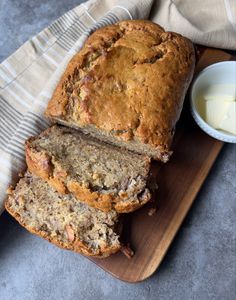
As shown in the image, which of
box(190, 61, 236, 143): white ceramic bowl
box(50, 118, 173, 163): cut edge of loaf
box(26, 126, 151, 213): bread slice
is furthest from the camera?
box(190, 61, 236, 143): white ceramic bowl

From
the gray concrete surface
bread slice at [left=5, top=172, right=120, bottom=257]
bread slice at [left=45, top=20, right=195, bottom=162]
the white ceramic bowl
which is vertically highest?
bread slice at [left=45, top=20, right=195, bottom=162]

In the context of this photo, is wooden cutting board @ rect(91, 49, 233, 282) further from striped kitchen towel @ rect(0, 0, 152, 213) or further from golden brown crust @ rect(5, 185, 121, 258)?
striped kitchen towel @ rect(0, 0, 152, 213)

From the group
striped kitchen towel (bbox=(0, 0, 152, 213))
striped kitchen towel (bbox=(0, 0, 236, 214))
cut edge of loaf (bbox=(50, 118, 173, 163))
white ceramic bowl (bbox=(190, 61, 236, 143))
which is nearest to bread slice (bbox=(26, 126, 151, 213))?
cut edge of loaf (bbox=(50, 118, 173, 163))

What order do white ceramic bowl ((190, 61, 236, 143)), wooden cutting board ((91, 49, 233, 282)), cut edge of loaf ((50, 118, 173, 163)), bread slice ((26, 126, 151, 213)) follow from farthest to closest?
white ceramic bowl ((190, 61, 236, 143)) < wooden cutting board ((91, 49, 233, 282)) < cut edge of loaf ((50, 118, 173, 163)) < bread slice ((26, 126, 151, 213))

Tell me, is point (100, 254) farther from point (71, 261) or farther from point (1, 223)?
point (1, 223)

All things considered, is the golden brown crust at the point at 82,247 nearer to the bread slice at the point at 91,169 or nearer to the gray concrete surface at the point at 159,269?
the bread slice at the point at 91,169

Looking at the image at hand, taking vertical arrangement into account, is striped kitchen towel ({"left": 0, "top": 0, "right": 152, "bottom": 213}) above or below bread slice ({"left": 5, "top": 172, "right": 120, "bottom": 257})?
above

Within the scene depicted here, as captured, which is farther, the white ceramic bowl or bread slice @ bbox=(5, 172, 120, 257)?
the white ceramic bowl

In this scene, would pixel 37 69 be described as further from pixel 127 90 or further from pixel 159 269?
pixel 159 269

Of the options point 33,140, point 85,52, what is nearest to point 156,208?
point 33,140
